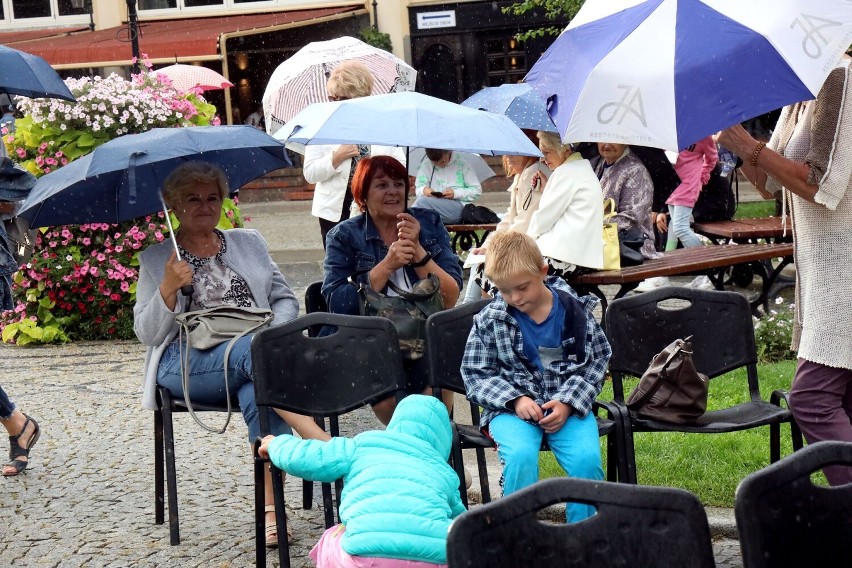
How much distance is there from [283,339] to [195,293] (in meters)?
0.69

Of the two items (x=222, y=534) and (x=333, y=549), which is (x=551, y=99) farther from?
(x=222, y=534)

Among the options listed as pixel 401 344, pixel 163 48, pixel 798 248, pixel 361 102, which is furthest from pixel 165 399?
pixel 163 48

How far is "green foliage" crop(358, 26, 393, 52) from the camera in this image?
79.8ft

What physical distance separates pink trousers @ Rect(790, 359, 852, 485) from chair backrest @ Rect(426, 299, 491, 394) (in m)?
1.28

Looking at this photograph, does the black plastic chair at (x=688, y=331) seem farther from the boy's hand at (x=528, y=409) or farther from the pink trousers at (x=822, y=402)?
the boy's hand at (x=528, y=409)

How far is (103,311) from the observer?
9.41 m

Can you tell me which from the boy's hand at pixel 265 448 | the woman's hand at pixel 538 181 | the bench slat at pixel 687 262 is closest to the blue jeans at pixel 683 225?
the bench slat at pixel 687 262

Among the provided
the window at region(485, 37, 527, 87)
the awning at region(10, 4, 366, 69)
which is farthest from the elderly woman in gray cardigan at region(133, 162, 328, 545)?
the window at region(485, 37, 527, 87)

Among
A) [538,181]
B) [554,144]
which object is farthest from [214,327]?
[538,181]

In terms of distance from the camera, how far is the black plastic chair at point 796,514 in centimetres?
Answer: 252

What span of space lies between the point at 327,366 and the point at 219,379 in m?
0.49

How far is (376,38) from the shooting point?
958 inches

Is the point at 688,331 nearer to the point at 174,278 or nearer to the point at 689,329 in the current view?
the point at 689,329

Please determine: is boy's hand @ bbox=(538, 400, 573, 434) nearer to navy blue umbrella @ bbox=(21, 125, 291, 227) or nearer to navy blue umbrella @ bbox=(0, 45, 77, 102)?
navy blue umbrella @ bbox=(21, 125, 291, 227)
